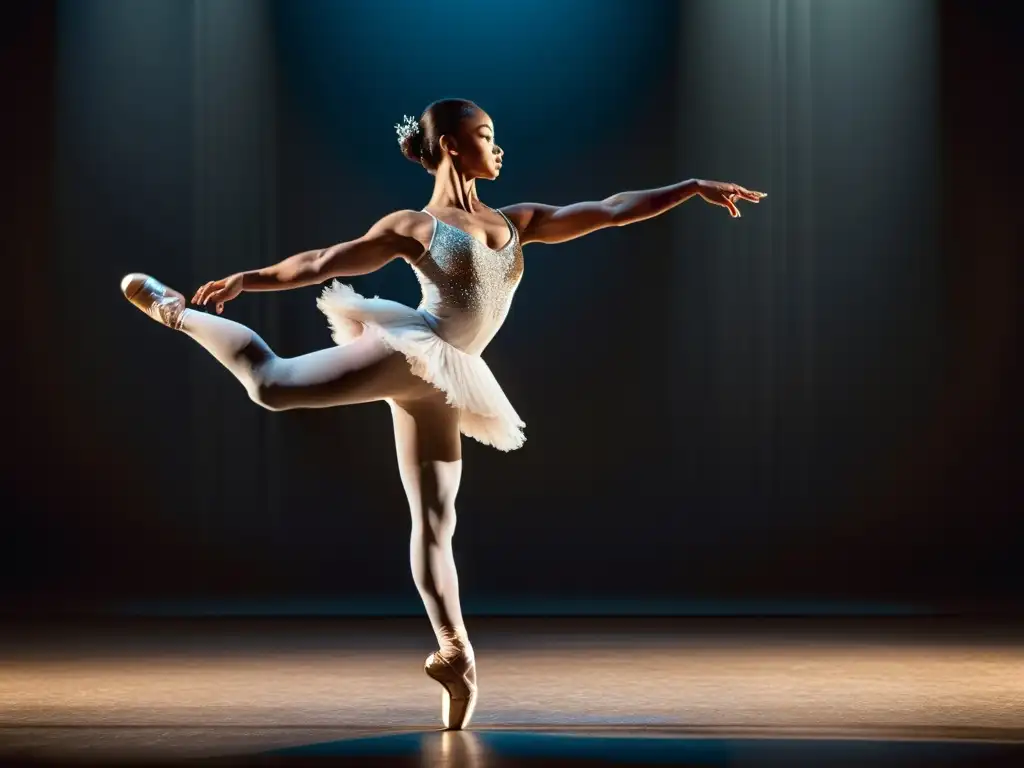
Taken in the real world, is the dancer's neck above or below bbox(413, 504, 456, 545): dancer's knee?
above

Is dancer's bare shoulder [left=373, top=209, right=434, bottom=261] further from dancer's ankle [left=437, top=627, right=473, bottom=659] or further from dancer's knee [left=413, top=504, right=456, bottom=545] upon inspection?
dancer's ankle [left=437, top=627, right=473, bottom=659]

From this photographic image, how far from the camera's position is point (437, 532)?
2957 mm

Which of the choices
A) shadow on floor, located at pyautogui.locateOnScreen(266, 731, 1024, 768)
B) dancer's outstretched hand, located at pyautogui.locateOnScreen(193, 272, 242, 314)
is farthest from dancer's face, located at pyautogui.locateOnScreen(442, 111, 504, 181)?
shadow on floor, located at pyautogui.locateOnScreen(266, 731, 1024, 768)

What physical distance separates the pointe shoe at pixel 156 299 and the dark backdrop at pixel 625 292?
9.35 ft

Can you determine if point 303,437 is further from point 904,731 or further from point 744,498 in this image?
point 904,731

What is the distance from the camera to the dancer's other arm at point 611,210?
2980 millimetres

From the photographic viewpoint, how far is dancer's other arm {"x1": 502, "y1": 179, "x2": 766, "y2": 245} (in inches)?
117

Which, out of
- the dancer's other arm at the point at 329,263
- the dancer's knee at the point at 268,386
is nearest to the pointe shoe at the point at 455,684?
the dancer's knee at the point at 268,386

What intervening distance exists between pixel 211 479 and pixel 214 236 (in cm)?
105

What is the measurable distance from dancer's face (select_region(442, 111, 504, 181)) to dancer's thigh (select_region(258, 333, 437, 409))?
470 millimetres

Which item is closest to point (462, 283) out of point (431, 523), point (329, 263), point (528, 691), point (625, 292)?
point (329, 263)

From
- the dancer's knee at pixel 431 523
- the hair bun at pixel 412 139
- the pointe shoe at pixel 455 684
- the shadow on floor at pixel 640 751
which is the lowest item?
the shadow on floor at pixel 640 751

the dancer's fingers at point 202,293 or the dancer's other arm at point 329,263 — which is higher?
the dancer's other arm at point 329,263

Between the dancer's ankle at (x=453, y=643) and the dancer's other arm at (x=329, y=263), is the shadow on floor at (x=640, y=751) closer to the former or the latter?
the dancer's ankle at (x=453, y=643)
